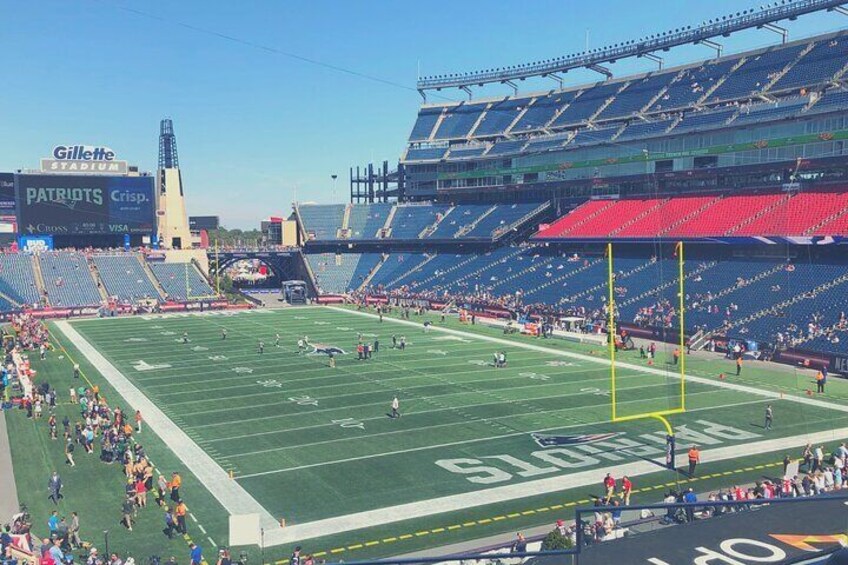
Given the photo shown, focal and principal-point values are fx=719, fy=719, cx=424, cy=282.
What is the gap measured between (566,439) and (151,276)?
52101 millimetres

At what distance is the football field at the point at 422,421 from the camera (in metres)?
18.2

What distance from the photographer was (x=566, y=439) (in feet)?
72.0

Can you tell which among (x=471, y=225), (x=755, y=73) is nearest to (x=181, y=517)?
(x=755, y=73)

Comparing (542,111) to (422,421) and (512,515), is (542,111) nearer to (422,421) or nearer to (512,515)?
(422,421)

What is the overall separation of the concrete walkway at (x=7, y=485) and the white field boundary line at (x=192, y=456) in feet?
13.7

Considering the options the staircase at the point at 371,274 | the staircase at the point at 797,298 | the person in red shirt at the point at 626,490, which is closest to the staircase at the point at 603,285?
the staircase at the point at 797,298

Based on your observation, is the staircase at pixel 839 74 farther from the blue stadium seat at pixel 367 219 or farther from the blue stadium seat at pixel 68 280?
the blue stadium seat at pixel 68 280

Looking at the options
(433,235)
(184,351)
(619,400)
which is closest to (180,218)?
(433,235)

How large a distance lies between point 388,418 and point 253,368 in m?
11.4

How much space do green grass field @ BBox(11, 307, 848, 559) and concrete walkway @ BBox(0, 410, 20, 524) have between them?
3.75 m

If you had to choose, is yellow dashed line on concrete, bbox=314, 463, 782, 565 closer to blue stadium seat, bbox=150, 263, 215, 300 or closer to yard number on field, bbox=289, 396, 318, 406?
yard number on field, bbox=289, 396, 318, 406

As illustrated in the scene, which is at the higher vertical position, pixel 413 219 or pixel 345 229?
pixel 413 219

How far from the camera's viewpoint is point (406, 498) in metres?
17.5

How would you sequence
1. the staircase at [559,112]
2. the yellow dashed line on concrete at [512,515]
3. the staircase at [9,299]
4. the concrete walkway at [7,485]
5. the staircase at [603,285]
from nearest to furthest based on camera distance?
the yellow dashed line on concrete at [512,515], the concrete walkway at [7,485], the staircase at [603,285], the staircase at [9,299], the staircase at [559,112]
